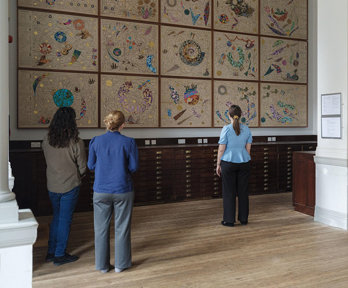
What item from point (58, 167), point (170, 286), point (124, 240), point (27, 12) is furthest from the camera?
point (27, 12)

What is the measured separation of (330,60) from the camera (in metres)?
5.04

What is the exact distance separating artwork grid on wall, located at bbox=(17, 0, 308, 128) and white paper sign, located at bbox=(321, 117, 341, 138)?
9.06 feet

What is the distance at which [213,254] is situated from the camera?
12.9 feet

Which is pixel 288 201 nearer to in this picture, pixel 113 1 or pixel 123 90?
pixel 123 90

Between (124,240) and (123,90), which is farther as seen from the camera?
(123,90)

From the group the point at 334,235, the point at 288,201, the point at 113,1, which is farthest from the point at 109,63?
the point at 334,235

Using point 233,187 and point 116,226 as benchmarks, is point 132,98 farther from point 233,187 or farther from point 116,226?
point 116,226

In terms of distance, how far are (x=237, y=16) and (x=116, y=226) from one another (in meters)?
5.93

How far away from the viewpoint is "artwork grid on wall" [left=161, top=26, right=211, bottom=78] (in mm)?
7133

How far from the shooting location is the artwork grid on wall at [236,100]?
7.66 meters

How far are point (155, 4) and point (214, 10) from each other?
4.35ft

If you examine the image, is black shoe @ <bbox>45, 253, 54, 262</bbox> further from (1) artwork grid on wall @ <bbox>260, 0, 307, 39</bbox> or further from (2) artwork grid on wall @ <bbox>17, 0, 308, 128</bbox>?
(1) artwork grid on wall @ <bbox>260, 0, 307, 39</bbox>

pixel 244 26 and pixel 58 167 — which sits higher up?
pixel 244 26

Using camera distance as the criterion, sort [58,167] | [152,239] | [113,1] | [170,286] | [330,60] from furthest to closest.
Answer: [113,1] → [330,60] → [152,239] → [58,167] → [170,286]
